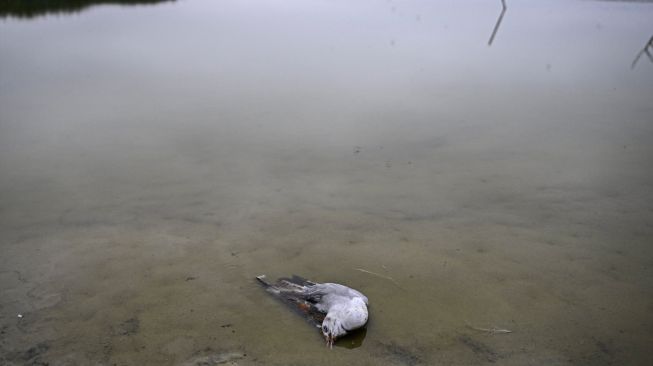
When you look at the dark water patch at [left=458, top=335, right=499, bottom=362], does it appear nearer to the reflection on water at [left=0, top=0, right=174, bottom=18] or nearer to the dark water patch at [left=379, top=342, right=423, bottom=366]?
the dark water patch at [left=379, top=342, right=423, bottom=366]

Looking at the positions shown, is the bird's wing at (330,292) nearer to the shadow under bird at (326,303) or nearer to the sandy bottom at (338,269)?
the shadow under bird at (326,303)

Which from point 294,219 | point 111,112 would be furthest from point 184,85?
point 294,219

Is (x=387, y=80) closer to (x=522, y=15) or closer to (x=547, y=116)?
(x=547, y=116)

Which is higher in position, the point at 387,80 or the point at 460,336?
the point at 387,80

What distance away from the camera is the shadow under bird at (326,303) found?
2.64 metres

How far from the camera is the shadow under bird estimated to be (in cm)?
264

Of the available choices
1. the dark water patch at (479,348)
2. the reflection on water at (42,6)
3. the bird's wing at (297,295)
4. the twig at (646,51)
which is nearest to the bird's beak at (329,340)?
the bird's wing at (297,295)

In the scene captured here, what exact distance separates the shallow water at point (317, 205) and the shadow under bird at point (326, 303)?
0.08 meters

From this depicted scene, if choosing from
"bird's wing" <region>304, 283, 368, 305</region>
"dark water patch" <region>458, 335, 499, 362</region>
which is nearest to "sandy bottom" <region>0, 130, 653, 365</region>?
"dark water patch" <region>458, 335, 499, 362</region>

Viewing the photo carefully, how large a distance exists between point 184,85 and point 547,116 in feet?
14.1

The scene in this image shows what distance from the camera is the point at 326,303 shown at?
2797 millimetres

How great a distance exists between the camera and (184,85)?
6.21 metres

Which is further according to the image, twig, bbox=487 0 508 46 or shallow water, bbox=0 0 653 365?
twig, bbox=487 0 508 46

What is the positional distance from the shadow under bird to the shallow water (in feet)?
0.27
